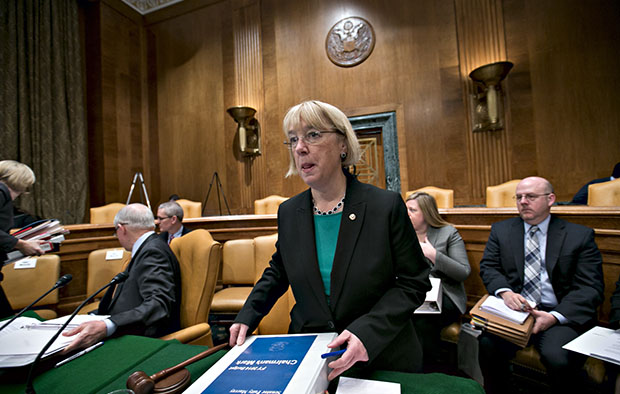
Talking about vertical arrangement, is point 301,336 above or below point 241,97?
below

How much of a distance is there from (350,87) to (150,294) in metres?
5.48

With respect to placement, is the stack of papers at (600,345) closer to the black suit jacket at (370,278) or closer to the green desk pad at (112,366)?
the black suit jacket at (370,278)

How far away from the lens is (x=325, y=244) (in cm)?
107

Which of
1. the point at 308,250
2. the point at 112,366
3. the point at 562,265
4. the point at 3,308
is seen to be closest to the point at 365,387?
the point at 308,250

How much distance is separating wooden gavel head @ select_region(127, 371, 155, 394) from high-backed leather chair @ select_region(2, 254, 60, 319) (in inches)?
94.9

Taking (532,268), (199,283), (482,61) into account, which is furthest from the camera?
(482,61)

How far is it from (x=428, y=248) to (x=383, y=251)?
125 centimetres

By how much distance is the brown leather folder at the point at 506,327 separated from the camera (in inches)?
61.5

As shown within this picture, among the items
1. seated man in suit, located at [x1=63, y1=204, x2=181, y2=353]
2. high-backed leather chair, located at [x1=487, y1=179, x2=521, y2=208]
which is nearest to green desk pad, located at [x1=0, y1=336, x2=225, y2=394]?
seated man in suit, located at [x1=63, y1=204, x2=181, y2=353]

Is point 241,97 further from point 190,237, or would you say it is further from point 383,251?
point 383,251

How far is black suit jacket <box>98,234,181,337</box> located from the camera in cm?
151

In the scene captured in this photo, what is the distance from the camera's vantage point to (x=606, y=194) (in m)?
2.81

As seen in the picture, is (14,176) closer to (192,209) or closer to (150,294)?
(150,294)

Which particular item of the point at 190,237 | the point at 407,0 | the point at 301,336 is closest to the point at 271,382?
the point at 301,336
